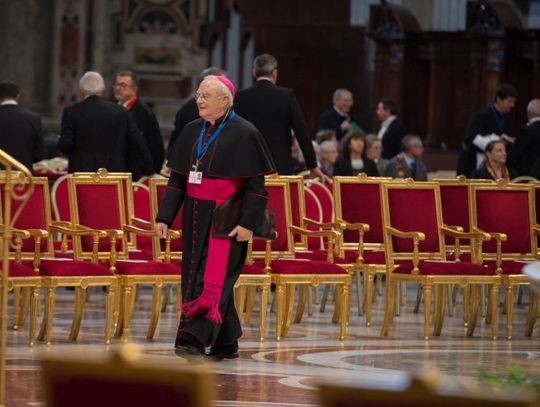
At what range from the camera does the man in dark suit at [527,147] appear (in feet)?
41.2

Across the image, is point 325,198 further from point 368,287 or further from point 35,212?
point 35,212

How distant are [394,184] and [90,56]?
1237cm

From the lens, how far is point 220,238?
304 inches

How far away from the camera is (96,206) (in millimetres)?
9047

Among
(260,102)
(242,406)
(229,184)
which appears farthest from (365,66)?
(242,406)

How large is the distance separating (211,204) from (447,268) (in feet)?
6.78

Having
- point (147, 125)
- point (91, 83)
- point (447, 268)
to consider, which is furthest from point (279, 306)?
point (147, 125)

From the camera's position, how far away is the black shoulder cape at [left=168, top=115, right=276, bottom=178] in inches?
304

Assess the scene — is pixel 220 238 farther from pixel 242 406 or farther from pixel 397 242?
pixel 397 242

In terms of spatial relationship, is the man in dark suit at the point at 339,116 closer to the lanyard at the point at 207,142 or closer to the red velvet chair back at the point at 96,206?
the red velvet chair back at the point at 96,206

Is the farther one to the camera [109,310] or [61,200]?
[61,200]

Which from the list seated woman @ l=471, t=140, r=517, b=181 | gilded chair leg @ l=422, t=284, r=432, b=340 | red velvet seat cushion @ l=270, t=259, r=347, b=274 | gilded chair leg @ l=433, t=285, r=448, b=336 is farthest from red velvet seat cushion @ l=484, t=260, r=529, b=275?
seated woman @ l=471, t=140, r=517, b=181

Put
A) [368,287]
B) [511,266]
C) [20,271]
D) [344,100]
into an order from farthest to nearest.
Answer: [344,100]
[368,287]
[511,266]
[20,271]

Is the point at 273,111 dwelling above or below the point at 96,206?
above
